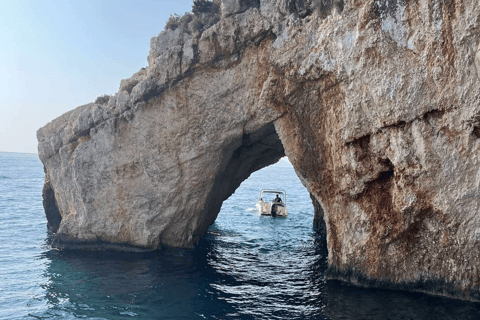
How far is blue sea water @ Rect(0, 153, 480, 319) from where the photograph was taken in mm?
12836

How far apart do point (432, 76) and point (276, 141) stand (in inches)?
364

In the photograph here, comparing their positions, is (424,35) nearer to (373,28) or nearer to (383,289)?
(373,28)

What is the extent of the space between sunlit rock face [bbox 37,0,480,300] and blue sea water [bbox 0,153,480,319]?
1.13 m

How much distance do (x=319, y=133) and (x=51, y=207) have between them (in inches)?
686

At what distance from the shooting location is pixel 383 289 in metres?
14.3

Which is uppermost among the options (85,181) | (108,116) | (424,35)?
(424,35)

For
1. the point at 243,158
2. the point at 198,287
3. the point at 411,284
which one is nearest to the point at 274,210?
the point at 243,158

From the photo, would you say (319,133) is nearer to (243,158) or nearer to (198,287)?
(243,158)

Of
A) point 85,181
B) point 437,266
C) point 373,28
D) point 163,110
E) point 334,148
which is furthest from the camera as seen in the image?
point 85,181

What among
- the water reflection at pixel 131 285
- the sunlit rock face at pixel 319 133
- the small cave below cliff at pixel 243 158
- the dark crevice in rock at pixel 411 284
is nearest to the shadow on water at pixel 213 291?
the water reflection at pixel 131 285

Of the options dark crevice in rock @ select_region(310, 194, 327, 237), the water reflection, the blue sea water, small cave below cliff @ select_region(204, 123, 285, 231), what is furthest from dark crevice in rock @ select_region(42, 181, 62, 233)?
dark crevice in rock @ select_region(310, 194, 327, 237)

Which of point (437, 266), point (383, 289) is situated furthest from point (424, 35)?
point (383, 289)

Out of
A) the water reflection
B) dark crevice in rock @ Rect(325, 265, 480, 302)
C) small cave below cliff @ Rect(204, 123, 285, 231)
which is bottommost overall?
the water reflection

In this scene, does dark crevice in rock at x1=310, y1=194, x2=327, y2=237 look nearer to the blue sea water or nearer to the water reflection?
the blue sea water
